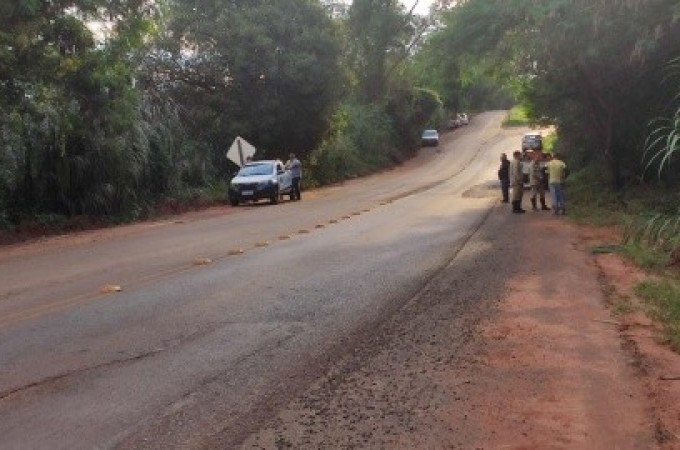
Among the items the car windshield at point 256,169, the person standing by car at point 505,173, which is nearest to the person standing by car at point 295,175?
the car windshield at point 256,169

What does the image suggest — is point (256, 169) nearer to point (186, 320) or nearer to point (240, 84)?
point (240, 84)

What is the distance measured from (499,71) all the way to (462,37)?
4.30 meters

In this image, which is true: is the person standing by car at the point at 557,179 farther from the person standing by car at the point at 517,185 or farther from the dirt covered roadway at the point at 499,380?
the dirt covered roadway at the point at 499,380

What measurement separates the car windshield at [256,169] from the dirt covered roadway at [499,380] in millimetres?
19836

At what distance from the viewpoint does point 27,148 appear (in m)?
21.5

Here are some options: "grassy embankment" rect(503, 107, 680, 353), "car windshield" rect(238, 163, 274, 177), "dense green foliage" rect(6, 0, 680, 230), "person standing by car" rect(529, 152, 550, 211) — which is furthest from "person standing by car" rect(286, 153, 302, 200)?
"person standing by car" rect(529, 152, 550, 211)

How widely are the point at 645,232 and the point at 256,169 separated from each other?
17867 millimetres

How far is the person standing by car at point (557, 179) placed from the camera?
20.9 m

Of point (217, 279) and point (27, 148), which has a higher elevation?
point (27, 148)

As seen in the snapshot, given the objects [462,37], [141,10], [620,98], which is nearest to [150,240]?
[141,10]

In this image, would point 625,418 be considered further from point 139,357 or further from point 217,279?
point 217,279

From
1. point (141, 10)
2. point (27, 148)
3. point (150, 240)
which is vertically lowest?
point (150, 240)

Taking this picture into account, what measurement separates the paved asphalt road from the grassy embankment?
2858 mm

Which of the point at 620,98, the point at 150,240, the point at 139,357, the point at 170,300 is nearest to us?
the point at 139,357
